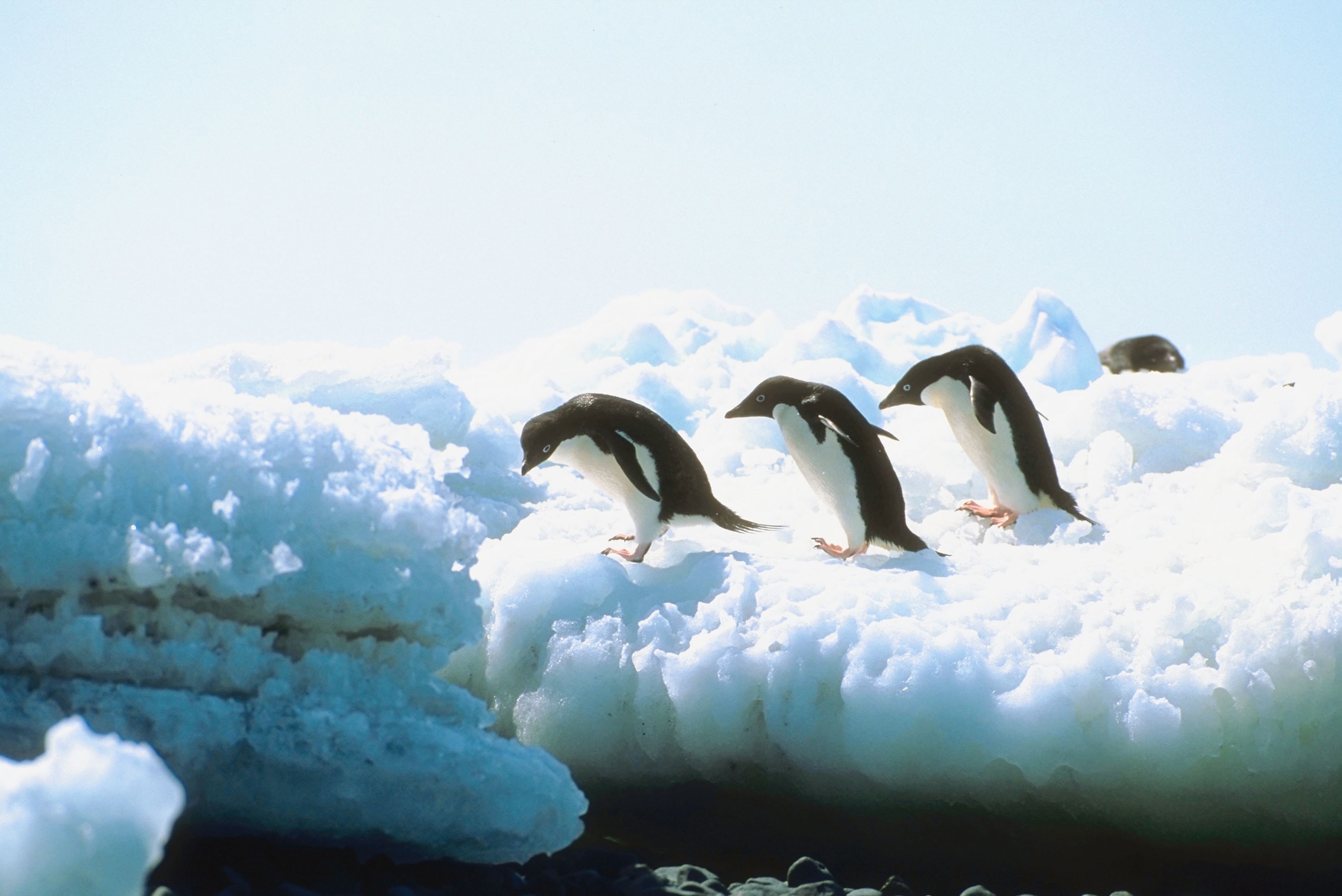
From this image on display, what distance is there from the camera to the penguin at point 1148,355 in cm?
1162

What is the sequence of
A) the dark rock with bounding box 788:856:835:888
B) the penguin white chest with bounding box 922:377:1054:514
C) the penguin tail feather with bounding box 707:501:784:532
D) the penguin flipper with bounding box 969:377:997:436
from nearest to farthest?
the dark rock with bounding box 788:856:835:888, the penguin tail feather with bounding box 707:501:784:532, the penguin flipper with bounding box 969:377:997:436, the penguin white chest with bounding box 922:377:1054:514

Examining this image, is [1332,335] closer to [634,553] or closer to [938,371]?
[938,371]

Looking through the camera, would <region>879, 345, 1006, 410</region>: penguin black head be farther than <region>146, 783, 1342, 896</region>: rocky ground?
Yes

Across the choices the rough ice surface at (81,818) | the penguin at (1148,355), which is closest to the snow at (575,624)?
the rough ice surface at (81,818)

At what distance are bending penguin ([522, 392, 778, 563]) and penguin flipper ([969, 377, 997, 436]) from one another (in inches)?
52.3

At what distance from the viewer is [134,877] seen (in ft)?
5.32

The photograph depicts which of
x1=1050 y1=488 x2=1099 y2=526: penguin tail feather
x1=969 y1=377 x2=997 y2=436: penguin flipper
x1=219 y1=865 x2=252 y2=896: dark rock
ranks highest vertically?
x1=969 y1=377 x2=997 y2=436: penguin flipper

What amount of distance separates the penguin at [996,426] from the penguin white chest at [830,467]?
0.73m

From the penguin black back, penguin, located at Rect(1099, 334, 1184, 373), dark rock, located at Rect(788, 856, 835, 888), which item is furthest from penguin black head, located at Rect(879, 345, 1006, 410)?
penguin, located at Rect(1099, 334, 1184, 373)

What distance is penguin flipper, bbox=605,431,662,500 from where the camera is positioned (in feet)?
14.4

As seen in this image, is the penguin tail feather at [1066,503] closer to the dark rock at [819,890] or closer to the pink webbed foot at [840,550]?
the pink webbed foot at [840,550]

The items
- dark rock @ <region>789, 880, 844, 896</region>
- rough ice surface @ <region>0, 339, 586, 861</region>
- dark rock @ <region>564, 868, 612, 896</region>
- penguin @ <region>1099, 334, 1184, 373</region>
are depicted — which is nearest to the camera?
rough ice surface @ <region>0, 339, 586, 861</region>

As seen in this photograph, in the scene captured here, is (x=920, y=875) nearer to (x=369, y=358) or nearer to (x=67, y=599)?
(x=67, y=599)

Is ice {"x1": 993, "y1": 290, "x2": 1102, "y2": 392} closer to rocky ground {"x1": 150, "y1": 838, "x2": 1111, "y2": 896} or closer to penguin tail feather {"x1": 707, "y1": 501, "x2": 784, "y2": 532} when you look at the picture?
penguin tail feather {"x1": 707, "y1": 501, "x2": 784, "y2": 532}
